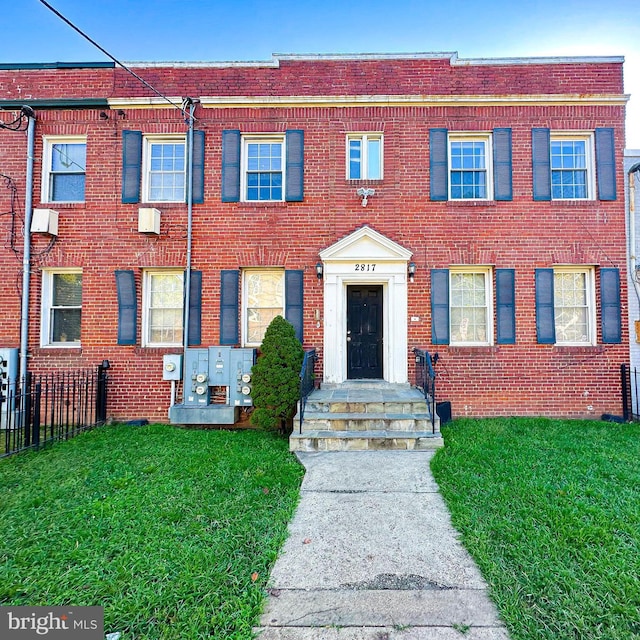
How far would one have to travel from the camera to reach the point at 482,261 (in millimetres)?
7395

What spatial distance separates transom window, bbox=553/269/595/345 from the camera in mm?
7480

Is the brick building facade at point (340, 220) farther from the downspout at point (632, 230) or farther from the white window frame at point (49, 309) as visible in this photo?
the downspout at point (632, 230)

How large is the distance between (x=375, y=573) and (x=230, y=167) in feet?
24.0

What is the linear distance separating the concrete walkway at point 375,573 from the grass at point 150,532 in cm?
22

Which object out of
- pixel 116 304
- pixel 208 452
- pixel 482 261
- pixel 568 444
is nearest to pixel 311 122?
pixel 482 261

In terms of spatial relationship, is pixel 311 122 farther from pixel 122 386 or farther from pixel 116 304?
pixel 122 386

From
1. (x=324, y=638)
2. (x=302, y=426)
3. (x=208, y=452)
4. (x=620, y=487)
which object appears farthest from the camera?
(x=302, y=426)

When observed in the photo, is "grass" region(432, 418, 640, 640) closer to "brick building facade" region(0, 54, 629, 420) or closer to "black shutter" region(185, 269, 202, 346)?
"brick building facade" region(0, 54, 629, 420)

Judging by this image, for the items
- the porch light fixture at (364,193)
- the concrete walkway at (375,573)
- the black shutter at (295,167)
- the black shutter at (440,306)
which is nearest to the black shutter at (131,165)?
the black shutter at (295,167)

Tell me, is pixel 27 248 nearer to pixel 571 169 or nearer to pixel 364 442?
pixel 364 442

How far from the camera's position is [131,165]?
756 centimetres

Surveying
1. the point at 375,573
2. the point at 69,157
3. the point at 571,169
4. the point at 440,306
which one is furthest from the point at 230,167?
the point at 375,573

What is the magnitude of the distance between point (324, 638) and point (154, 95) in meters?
9.25

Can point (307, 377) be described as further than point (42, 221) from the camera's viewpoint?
No
